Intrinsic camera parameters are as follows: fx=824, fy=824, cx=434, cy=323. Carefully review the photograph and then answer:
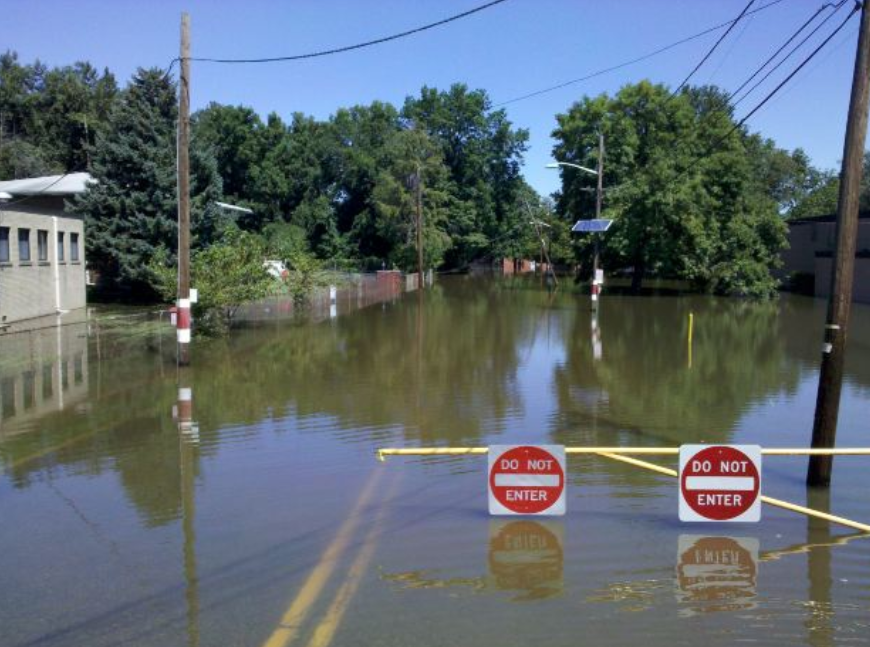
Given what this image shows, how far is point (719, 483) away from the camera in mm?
7059

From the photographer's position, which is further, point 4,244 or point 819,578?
point 4,244

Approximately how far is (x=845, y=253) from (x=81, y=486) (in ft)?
28.1

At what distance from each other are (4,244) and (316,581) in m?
23.9

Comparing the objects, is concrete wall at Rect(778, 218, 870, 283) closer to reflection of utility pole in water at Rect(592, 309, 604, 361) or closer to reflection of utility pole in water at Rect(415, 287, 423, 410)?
reflection of utility pole in water at Rect(592, 309, 604, 361)

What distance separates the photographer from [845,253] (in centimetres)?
884

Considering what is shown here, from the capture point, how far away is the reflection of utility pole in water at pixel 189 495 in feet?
18.2

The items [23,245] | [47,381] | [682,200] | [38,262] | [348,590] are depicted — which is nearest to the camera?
[348,590]

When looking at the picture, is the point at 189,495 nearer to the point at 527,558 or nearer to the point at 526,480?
the point at 526,480

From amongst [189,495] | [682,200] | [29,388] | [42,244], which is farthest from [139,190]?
[189,495]

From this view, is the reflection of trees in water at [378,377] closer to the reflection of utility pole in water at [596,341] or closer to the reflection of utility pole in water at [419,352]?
the reflection of utility pole in water at [419,352]

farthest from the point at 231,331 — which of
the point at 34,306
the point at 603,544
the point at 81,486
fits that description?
the point at 603,544

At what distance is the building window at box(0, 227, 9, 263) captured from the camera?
25761 millimetres

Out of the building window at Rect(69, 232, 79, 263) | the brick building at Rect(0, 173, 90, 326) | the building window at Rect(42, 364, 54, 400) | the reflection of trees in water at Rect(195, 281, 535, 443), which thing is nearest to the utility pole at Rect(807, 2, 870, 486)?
the reflection of trees in water at Rect(195, 281, 535, 443)

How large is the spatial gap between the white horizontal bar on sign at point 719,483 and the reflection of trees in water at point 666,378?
3.95m
